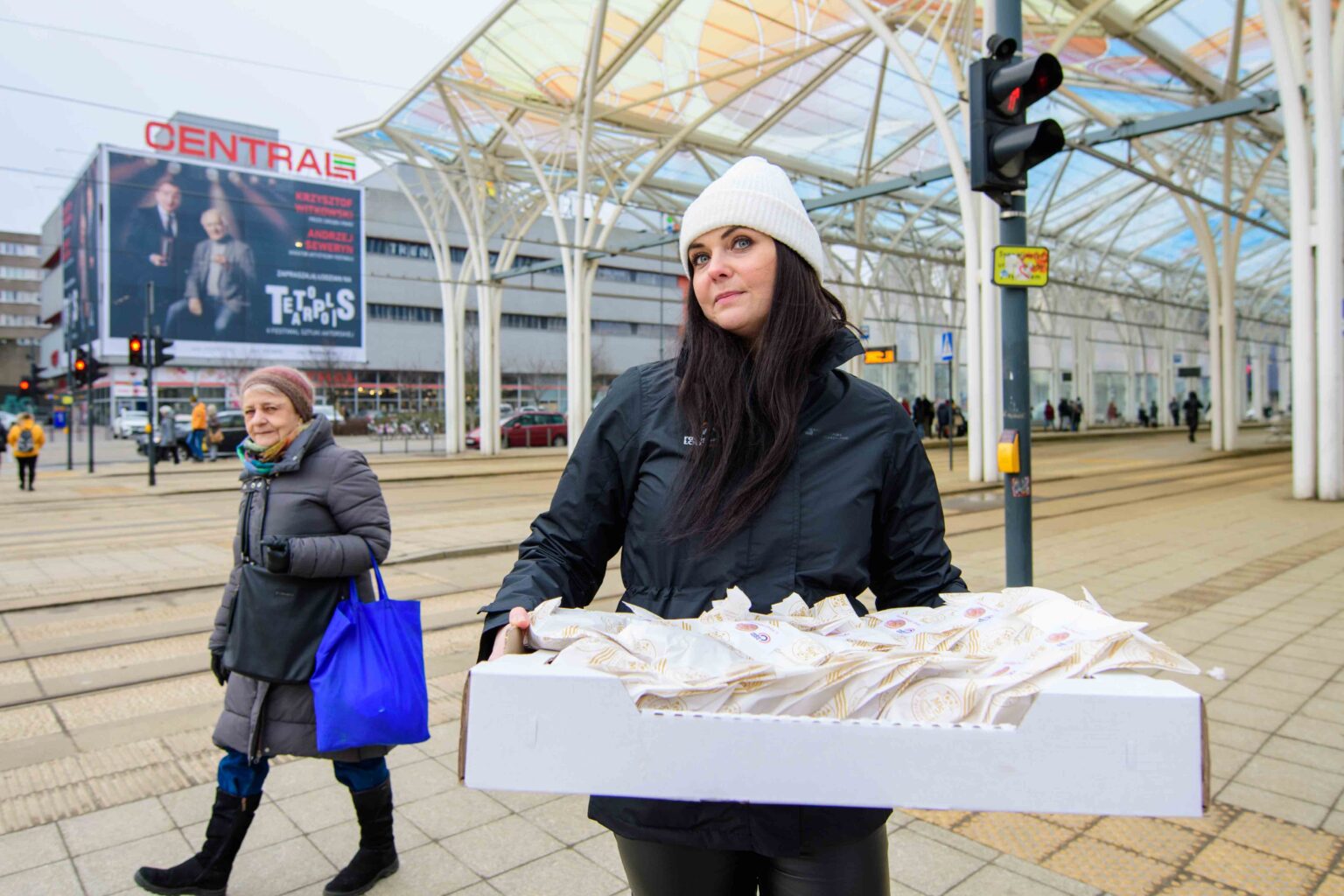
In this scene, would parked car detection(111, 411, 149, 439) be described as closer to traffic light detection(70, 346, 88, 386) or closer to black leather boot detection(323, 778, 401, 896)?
traffic light detection(70, 346, 88, 386)

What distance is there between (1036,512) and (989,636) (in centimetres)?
1312

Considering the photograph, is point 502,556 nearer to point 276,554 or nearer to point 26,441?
point 276,554

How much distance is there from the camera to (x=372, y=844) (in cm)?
319

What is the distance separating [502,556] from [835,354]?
846cm

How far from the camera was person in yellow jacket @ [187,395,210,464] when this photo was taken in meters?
28.0

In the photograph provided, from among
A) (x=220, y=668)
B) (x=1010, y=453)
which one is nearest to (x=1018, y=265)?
(x=1010, y=453)

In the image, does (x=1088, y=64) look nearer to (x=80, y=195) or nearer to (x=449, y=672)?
(x=449, y=672)

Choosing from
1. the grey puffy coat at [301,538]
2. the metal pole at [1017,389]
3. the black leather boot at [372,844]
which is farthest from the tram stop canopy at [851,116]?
the black leather boot at [372,844]

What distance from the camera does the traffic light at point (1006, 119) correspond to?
5238mm

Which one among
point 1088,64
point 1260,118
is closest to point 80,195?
point 1088,64

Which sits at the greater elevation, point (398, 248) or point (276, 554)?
point (398, 248)

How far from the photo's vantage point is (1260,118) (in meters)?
25.3

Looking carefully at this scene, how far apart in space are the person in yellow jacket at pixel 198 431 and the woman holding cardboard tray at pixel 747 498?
29484mm

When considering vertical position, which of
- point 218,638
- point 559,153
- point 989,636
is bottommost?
point 218,638
